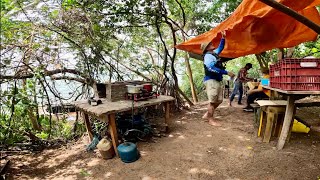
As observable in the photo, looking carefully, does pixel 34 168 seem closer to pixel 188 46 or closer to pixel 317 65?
pixel 188 46

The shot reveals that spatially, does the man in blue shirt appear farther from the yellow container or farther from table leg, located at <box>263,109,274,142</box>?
the yellow container

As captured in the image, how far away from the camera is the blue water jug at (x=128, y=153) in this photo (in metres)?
3.06

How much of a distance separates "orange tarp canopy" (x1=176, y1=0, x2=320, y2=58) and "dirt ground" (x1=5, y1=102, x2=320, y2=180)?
1657 mm

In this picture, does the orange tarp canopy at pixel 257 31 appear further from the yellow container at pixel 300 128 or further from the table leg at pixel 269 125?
the yellow container at pixel 300 128

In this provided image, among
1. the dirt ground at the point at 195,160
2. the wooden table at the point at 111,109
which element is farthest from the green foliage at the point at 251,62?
the wooden table at the point at 111,109

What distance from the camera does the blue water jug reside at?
120 inches

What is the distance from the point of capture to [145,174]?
280cm

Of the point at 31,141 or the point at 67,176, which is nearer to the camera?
the point at 67,176

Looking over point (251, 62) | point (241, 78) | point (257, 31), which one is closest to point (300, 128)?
point (257, 31)

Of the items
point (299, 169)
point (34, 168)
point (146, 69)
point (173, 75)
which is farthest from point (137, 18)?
point (299, 169)

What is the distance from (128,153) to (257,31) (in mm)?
3061

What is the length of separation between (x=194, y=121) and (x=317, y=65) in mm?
2599

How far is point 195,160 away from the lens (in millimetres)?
3061

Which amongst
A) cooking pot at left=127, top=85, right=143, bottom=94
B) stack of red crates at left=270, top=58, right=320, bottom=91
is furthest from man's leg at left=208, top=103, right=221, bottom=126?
stack of red crates at left=270, top=58, right=320, bottom=91
